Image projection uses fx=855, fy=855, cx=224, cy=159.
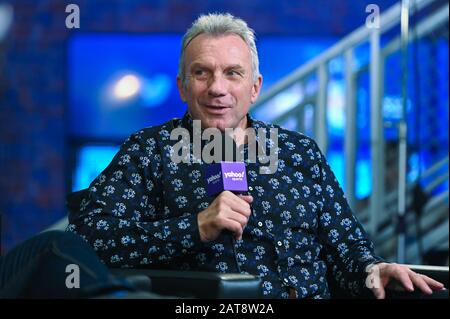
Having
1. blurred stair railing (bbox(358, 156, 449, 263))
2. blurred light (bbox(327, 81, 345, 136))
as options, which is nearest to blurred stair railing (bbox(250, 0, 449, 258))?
blurred stair railing (bbox(358, 156, 449, 263))

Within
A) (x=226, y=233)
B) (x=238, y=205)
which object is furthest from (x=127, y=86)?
(x=238, y=205)

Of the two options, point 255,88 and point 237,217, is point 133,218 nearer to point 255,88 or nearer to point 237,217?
point 237,217

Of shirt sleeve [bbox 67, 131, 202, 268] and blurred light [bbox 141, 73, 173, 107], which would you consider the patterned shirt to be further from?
blurred light [bbox 141, 73, 173, 107]

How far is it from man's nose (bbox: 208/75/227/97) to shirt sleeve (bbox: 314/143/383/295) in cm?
34

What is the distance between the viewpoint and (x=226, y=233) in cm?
190

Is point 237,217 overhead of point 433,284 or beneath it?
overhead

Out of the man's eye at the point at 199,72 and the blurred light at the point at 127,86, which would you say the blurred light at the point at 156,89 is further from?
the man's eye at the point at 199,72

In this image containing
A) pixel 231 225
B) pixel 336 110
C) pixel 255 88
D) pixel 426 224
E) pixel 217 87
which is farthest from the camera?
pixel 336 110

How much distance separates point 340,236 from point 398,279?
11.3 inches

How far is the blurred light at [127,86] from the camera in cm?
530

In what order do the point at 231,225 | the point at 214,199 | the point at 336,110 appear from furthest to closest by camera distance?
the point at 336,110 → the point at 214,199 → the point at 231,225

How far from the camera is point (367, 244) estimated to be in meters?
2.16

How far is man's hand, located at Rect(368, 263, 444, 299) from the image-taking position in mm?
1900

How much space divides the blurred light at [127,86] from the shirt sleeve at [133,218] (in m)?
3.19
